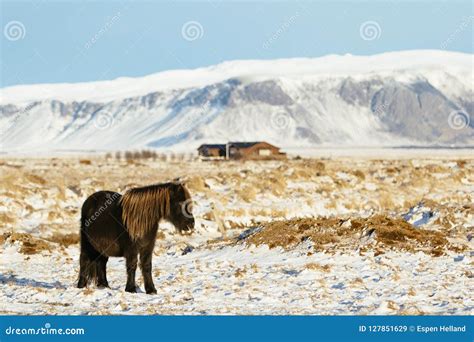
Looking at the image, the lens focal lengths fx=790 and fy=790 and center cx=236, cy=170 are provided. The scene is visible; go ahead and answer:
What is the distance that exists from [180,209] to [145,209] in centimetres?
65

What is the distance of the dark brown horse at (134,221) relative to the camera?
14.0 m

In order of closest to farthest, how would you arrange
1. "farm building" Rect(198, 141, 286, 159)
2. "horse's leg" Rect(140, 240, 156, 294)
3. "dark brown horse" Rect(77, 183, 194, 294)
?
"dark brown horse" Rect(77, 183, 194, 294) → "horse's leg" Rect(140, 240, 156, 294) → "farm building" Rect(198, 141, 286, 159)

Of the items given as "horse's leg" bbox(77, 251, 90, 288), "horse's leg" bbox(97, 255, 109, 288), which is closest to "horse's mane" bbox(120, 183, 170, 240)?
"horse's leg" bbox(97, 255, 109, 288)

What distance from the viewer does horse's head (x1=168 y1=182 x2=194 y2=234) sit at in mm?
13805

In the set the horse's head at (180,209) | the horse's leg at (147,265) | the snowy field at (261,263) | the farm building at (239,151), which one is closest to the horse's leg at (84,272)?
the snowy field at (261,263)

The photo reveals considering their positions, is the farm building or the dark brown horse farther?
the farm building

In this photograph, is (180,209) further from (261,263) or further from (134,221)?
(261,263)

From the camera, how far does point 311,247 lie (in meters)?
19.0

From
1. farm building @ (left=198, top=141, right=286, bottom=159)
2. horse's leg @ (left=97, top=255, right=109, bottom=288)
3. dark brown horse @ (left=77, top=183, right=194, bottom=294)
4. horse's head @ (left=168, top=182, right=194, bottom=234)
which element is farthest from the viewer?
farm building @ (left=198, top=141, right=286, bottom=159)

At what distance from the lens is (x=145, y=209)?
14.0 m

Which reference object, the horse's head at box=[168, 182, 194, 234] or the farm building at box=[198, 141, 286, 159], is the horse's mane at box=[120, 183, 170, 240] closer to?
the horse's head at box=[168, 182, 194, 234]

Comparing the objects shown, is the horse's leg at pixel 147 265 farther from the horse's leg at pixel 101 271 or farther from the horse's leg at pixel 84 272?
the horse's leg at pixel 84 272

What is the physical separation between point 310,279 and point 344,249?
10.4 ft

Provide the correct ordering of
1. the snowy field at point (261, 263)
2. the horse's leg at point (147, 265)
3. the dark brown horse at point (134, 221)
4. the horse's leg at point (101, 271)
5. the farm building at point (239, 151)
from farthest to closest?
the farm building at point (239, 151), the horse's leg at point (101, 271), the horse's leg at point (147, 265), the dark brown horse at point (134, 221), the snowy field at point (261, 263)
